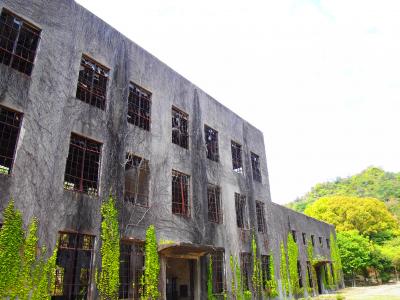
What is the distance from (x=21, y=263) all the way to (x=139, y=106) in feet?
23.8

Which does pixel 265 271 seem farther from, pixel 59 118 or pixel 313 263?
pixel 59 118

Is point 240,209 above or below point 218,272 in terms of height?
above

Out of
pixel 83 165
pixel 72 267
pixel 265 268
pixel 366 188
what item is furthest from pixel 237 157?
pixel 366 188

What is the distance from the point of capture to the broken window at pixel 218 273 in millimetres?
14266

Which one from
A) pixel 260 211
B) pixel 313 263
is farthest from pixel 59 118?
pixel 313 263

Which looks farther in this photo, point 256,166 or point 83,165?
point 256,166

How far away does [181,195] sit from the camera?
46.0 feet

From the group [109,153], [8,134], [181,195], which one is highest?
[109,153]

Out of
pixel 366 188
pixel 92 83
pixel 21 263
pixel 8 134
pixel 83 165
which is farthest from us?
pixel 366 188

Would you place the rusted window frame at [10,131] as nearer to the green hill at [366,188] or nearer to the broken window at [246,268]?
the broken window at [246,268]

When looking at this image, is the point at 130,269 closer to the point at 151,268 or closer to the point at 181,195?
the point at 151,268

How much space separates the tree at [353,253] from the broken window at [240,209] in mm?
22877

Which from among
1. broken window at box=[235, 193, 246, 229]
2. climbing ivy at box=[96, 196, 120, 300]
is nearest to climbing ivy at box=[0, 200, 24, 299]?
climbing ivy at box=[96, 196, 120, 300]

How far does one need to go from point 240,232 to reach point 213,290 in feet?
12.2
